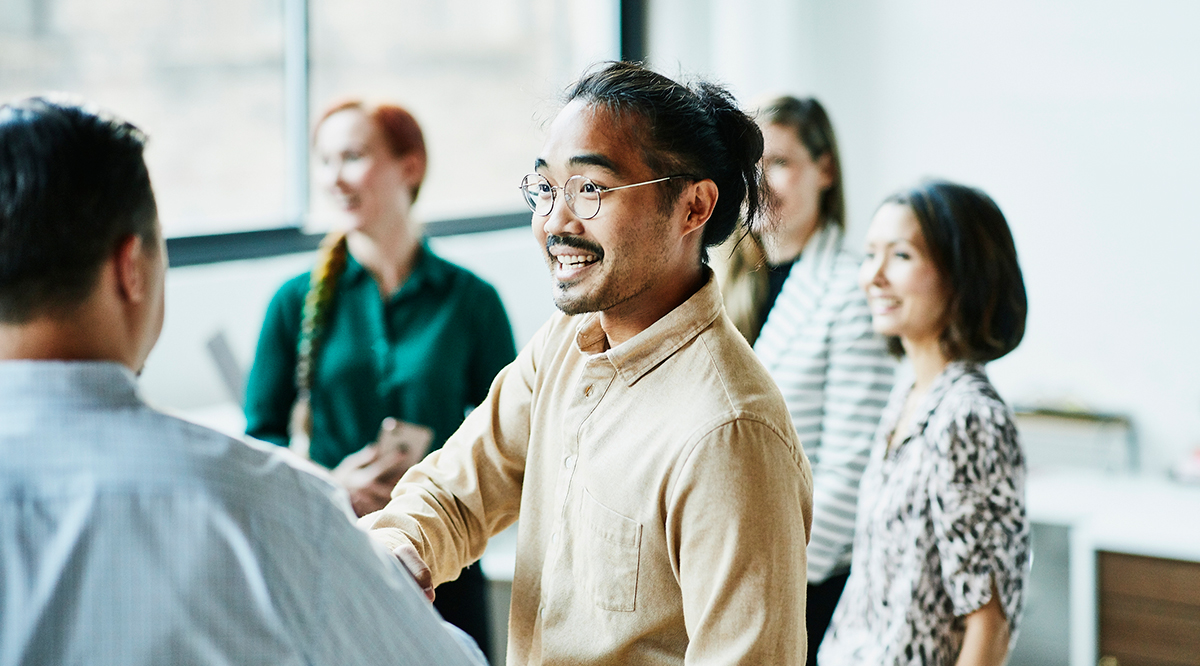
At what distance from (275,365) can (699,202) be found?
1209mm

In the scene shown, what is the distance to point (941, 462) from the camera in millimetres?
1757

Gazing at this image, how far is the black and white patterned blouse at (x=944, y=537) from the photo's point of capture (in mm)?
1714

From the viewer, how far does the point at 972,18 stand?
12.7 ft

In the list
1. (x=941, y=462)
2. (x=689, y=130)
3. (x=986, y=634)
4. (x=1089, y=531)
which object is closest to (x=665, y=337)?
(x=689, y=130)

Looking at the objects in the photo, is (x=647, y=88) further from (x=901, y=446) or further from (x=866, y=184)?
(x=866, y=184)

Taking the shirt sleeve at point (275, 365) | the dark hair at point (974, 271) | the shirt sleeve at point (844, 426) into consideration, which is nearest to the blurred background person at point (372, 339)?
the shirt sleeve at point (275, 365)

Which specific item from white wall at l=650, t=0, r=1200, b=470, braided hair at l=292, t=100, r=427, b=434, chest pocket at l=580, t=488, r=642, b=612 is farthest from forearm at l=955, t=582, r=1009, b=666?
white wall at l=650, t=0, r=1200, b=470

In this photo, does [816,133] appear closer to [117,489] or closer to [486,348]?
[486,348]

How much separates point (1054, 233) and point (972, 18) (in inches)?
32.1

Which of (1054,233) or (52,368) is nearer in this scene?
(52,368)

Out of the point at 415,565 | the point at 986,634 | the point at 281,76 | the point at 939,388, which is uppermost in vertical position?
the point at 281,76

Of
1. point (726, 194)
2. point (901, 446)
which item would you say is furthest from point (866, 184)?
point (726, 194)

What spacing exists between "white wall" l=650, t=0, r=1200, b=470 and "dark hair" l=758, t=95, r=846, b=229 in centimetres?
176

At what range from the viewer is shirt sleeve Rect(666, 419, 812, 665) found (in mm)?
1035
